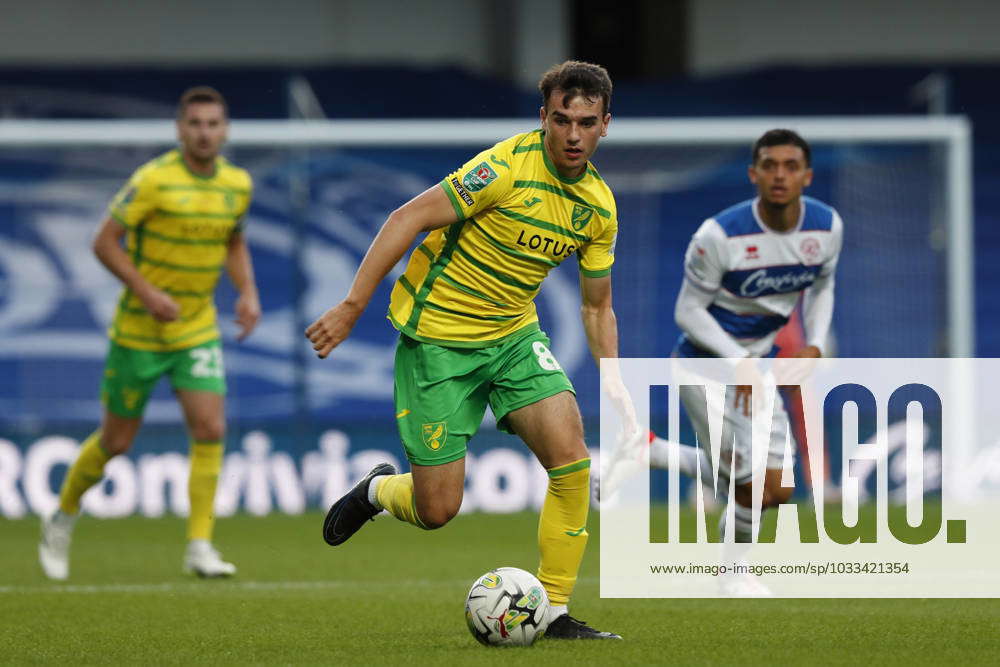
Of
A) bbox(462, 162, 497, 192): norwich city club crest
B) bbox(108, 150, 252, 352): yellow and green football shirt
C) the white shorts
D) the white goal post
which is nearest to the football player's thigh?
bbox(462, 162, 497, 192): norwich city club crest

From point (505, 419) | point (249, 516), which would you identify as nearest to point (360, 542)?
point (249, 516)

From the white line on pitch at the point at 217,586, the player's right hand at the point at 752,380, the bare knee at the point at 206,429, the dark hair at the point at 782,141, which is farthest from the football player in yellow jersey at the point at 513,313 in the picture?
the bare knee at the point at 206,429

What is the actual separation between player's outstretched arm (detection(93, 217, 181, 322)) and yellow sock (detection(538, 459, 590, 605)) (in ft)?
10.7

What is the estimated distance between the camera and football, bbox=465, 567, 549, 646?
18.5 feet

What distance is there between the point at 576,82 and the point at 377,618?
98.4 inches

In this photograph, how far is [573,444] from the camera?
5871 mm

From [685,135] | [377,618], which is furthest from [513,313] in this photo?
[685,135]

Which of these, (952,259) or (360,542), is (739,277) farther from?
(952,259)

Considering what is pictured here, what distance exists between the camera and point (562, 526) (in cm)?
592

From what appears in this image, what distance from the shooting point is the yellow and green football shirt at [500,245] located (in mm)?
5801

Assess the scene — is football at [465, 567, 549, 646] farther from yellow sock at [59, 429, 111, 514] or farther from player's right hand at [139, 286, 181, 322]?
yellow sock at [59, 429, 111, 514]

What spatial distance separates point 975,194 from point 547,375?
13510 millimetres

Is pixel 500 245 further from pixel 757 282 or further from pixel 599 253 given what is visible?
pixel 757 282

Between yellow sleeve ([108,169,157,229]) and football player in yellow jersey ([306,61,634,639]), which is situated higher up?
yellow sleeve ([108,169,157,229])
